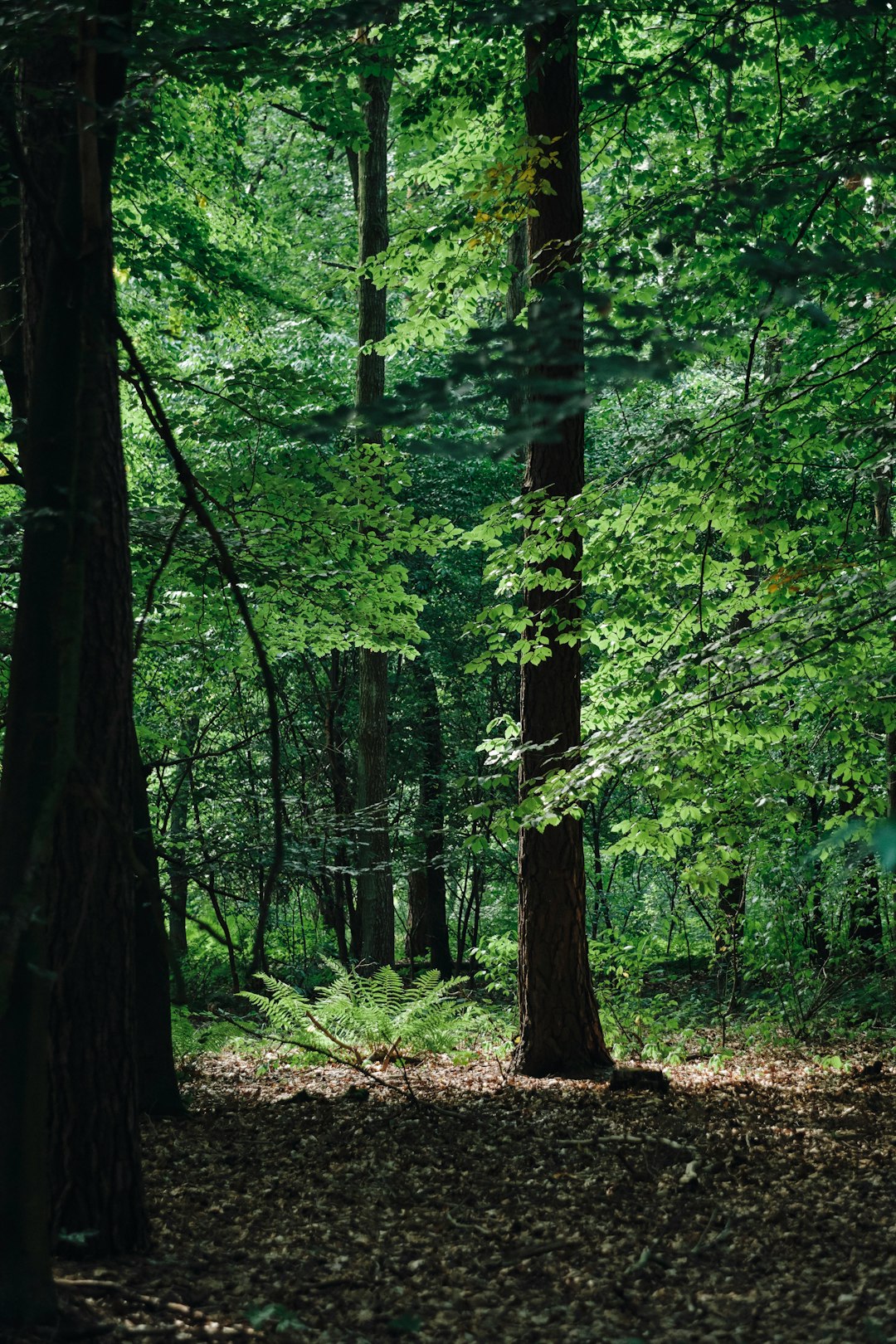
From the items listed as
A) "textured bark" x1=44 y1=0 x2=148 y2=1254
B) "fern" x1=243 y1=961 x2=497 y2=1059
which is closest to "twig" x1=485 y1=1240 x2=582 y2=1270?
"textured bark" x1=44 y1=0 x2=148 y2=1254

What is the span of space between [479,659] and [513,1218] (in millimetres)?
2655

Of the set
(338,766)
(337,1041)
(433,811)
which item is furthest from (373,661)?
(337,1041)

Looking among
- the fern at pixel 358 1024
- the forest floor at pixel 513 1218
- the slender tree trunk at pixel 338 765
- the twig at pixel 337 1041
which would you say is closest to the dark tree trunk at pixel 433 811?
the slender tree trunk at pixel 338 765

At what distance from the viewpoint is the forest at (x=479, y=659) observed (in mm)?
2896

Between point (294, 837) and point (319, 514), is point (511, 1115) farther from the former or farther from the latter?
point (319, 514)

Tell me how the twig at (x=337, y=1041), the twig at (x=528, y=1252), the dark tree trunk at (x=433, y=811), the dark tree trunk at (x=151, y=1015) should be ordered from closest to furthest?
the twig at (x=528, y=1252), the dark tree trunk at (x=151, y=1015), the twig at (x=337, y=1041), the dark tree trunk at (x=433, y=811)

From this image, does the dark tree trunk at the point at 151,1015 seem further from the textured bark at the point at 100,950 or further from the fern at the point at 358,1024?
the textured bark at the point at 100,950

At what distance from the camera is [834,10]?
3156 millimetres

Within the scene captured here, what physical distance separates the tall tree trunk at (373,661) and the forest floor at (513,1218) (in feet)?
13.3

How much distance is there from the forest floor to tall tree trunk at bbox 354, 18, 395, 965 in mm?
4048

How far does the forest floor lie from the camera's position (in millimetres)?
3166

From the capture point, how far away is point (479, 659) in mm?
5656

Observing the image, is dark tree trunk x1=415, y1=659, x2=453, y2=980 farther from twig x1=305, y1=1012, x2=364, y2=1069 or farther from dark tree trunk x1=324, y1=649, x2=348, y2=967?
twig x1=305, y1=1012, x2=364, y2=1069

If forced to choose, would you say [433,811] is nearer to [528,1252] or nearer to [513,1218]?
[513,1218]
